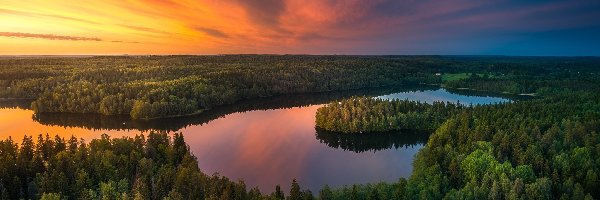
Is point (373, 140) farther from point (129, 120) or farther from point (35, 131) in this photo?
point (35, 131)

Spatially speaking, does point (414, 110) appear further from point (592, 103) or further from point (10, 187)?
point (10, 187)

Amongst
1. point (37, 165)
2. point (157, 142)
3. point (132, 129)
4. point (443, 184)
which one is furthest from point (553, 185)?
point (132, 129)

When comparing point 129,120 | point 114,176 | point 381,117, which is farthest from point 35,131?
point 381,117

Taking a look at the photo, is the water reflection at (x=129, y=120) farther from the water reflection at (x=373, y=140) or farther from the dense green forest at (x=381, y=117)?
the water reflection at (x=373, y=140)

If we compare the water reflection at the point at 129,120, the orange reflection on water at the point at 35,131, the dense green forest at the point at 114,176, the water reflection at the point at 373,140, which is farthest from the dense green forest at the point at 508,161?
the orange reflection on water at the point at 35,131

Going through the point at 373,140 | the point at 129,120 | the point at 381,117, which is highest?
the point at 381,117

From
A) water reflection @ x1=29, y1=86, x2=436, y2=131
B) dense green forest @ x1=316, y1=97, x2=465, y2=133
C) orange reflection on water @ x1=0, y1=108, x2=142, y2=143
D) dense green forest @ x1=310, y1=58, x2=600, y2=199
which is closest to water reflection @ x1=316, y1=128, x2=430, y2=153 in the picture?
dense green forest @ x1=316, y1=97, x2=465, y2=133
